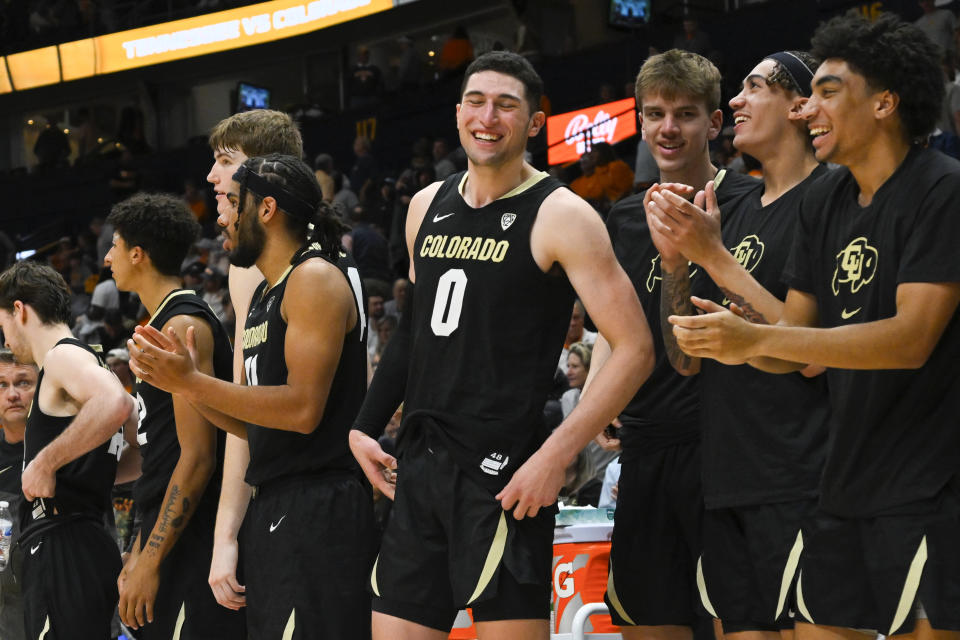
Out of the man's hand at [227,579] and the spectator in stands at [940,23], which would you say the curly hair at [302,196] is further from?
the spectator in stands at [940,23]

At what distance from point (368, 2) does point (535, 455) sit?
60.6ft

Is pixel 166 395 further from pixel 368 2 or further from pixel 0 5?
pixel 0 5

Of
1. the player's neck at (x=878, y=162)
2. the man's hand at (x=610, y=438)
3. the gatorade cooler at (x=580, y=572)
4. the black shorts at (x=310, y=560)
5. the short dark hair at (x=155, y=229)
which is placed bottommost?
the gatorade cooler at (x=580, y=572)

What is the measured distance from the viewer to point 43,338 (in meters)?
5.46

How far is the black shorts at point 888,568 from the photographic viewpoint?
8.98ft

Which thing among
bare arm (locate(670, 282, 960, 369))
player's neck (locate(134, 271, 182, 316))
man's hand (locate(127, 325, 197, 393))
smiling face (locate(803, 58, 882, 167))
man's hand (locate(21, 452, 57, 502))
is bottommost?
man's hand (locate(21, 452, 57, 502))

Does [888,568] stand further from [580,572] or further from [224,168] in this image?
[224,168]

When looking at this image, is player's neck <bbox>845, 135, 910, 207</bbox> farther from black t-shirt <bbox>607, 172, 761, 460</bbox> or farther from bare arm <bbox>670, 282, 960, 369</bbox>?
black t-shirt <bbox>607, 172, 761, 460</bbox>

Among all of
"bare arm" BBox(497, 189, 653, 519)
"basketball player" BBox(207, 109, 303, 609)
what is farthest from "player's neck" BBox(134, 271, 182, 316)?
"bare arm" BBox(497, 189, 653, 519)

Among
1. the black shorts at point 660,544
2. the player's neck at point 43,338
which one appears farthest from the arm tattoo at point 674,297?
the player's neck at point 43,338

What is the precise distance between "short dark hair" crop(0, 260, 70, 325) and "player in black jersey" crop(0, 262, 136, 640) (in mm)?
69

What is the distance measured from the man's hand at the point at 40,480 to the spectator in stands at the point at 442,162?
34.0 feet

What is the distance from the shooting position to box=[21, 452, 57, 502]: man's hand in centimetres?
493

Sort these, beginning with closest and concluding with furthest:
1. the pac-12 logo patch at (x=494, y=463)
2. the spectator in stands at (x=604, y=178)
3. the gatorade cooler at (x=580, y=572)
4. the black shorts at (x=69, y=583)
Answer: the pac-12 logo patch at (x=494, y=463), the black shorts at (x=69, y=583), the gatorade cooler at (x=580, y=572), the spectator in stands at (x=604, y=178)
